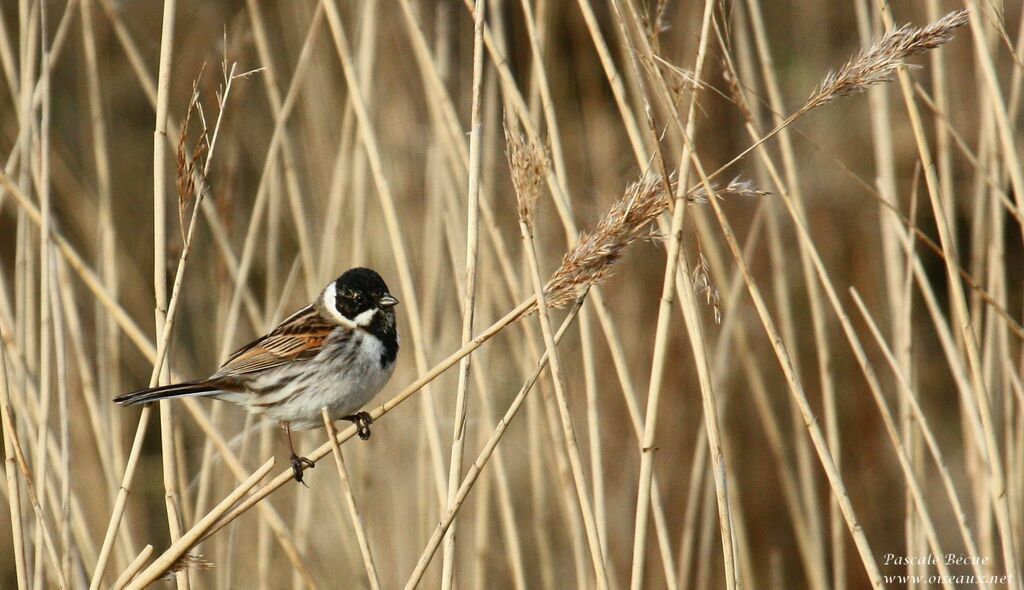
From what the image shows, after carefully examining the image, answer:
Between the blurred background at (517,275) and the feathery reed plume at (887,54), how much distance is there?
322 mm

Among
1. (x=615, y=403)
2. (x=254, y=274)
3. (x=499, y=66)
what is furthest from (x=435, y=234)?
(x=254, y=274)

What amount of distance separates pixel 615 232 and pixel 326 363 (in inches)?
50.4

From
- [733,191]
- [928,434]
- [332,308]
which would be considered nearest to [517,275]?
[332,308]

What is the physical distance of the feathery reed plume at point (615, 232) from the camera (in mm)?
1840

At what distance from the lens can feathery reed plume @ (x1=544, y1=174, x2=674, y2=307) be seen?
72.4 inches

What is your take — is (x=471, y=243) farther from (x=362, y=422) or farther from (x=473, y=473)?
(x=362, y=422)

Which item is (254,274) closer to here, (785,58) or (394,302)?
(394,302)

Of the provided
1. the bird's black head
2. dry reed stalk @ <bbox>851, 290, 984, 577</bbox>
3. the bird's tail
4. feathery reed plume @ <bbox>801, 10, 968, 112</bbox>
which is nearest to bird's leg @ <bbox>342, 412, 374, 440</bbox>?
the bird's black head

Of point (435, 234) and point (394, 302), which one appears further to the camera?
point (435, 234)

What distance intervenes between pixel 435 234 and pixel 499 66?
88cm

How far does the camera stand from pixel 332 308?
9.95ft

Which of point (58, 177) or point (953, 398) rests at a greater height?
point (58, 177)

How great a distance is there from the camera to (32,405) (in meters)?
2.67

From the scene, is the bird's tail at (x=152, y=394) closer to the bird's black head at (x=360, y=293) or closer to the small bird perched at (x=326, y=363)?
the small bird perched at (x=326, y=363)
